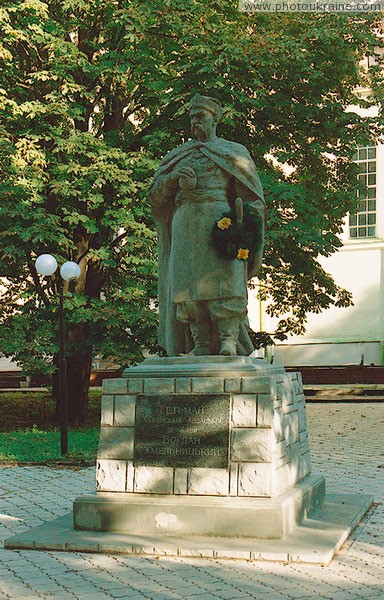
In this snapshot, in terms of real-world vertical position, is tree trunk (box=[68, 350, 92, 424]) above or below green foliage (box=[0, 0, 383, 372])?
below

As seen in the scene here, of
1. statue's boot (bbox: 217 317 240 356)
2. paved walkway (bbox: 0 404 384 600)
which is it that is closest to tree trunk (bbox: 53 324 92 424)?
paved walkway (bbox: 0 404 384 600)

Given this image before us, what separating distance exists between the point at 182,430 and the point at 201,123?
2834mm

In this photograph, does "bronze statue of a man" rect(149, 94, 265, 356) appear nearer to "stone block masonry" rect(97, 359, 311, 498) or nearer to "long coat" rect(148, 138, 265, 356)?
"long coat" rect(148, 138, 265, 356)

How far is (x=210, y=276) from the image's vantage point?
809 centimetres

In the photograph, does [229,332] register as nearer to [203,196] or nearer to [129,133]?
[203,196]

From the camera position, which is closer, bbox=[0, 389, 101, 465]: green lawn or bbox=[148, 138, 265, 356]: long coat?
bbox=[148, 138, 265, 356]: long coat

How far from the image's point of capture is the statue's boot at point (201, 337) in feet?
27.1

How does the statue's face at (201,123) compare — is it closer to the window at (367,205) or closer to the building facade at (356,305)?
the building facade at (356,305)

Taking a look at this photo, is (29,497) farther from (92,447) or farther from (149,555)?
(92,447)

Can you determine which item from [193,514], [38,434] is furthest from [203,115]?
[38,434]

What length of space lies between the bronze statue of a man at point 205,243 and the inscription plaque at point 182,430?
0.67m

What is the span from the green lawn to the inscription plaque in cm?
597

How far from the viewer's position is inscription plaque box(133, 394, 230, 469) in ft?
24.4

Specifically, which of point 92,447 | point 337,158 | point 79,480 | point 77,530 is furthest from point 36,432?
point 77,530
